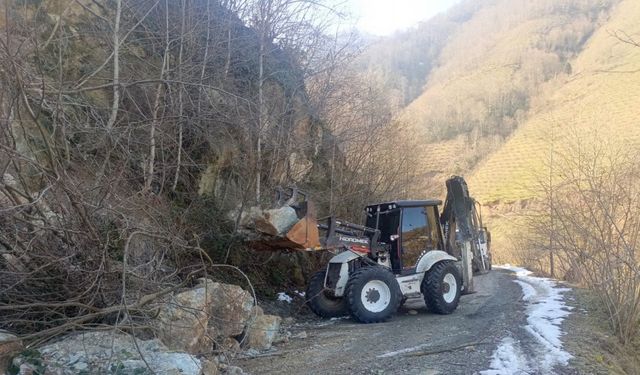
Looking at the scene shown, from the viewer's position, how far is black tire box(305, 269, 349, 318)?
32.2 feet

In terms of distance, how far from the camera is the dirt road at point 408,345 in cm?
614

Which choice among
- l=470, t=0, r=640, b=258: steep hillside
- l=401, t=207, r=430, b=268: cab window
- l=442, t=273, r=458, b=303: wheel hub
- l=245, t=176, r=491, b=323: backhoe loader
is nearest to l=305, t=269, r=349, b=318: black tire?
l=245, t=176, r=491, b=323: backhoe loader

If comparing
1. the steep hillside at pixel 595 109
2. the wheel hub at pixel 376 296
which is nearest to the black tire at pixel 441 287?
the wheel hub at pixel 376 296

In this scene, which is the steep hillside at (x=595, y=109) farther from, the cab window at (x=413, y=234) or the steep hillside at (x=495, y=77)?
the steep hillside at (x=495, y=77)

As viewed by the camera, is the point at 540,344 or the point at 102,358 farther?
the point at 540,344

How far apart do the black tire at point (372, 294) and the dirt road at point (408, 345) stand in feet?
0.78

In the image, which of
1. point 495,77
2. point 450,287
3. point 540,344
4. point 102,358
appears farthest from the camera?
point 495,77

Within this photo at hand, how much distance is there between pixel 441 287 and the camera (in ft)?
32.1

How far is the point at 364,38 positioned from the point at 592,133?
7.12m

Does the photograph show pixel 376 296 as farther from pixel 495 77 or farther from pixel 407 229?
pixel 495 77

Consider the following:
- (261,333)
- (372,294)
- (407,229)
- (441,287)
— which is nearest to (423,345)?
(372,294)

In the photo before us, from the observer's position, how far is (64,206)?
510cm

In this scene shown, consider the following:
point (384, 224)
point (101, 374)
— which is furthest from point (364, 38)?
point (101, 374)

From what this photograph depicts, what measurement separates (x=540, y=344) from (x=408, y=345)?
1.73 metres
